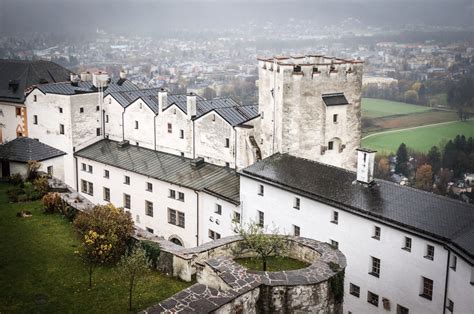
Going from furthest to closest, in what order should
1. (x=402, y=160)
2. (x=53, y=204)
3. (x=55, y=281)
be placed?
(x=402, y=160) < (x=53, y=204) < (x=55, y=281)

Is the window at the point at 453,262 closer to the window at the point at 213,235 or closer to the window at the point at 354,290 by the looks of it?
the window at the point at 354,290

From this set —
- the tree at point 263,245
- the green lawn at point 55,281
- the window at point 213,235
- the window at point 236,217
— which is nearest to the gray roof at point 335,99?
the window at point 236,217

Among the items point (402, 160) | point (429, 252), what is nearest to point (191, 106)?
point (429, 252)

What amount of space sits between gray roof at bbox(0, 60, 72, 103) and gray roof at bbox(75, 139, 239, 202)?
1054 centimetres

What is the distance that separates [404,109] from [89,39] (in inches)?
4405

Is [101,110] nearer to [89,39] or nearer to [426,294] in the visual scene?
[426,294]

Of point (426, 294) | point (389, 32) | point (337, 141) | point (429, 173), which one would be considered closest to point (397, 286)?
point (426, 294)

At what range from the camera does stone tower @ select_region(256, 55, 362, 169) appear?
40156 millimetres

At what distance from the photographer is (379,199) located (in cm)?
3155

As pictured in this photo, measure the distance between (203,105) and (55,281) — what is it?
2593 centimetres

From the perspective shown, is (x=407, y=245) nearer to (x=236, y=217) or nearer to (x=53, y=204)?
(x=236, y=217)

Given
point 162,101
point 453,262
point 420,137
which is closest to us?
point 453,262

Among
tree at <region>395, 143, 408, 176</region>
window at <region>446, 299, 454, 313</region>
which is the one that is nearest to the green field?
tree at <region>395, 143, 408, 176</region>

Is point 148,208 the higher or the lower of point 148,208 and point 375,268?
the lower
